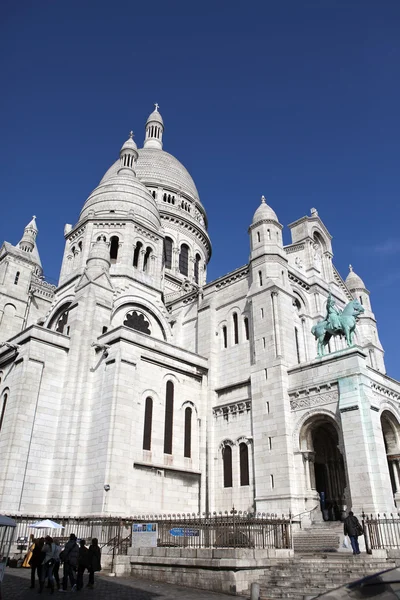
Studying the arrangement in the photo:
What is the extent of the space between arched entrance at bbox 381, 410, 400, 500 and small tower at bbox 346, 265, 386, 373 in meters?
10.3

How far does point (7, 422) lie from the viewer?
25.5m

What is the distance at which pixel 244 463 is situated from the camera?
28391 mm

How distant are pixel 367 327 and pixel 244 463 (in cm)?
1831

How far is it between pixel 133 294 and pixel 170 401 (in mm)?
9311

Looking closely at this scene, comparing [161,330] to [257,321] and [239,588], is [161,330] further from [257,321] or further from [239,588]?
[239,588]

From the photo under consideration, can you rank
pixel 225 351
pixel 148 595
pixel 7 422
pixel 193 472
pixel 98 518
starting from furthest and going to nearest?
1. pixel 225 351
2. pixel 193 472
3. pixel 7 422
4. pixel 98 518
5. pixel 148 595

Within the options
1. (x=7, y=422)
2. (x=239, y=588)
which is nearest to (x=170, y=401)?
(x=7, y=422)

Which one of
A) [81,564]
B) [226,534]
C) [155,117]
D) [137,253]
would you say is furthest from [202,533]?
[155,117]

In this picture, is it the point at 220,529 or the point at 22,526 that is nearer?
the point at 220,529

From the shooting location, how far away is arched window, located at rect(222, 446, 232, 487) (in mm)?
28859

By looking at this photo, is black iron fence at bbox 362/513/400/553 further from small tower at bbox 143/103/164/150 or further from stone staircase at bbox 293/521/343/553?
small tower at bbox 143/103/164/150

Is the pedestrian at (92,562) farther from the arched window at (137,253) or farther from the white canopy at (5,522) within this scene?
the arched window at (137,253)

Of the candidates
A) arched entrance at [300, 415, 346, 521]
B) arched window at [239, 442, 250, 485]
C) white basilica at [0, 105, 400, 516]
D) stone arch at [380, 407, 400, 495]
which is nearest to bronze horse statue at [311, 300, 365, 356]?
white basilica at [0, 105, 400, 516]

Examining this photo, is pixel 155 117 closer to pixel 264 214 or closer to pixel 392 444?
pixel 264 214
